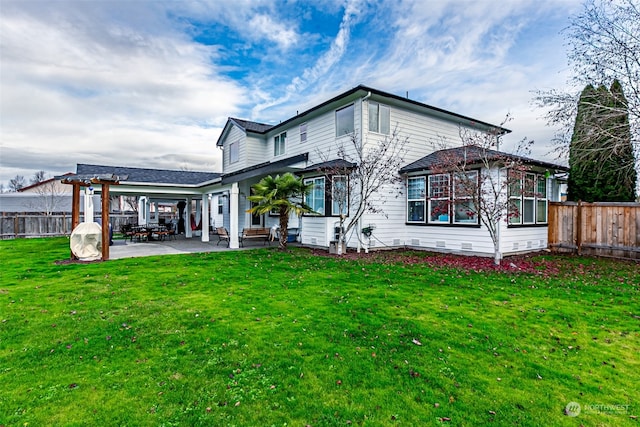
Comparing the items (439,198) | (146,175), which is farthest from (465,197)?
(146,175)

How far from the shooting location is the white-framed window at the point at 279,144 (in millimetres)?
16991

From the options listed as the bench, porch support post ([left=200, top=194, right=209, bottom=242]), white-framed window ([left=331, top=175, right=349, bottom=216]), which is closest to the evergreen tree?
white-framed window ([left=331, top=175, right=349, bottom=216])

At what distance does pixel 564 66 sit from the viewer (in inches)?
414

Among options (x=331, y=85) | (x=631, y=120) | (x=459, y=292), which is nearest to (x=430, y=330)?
(x=459, y=292)

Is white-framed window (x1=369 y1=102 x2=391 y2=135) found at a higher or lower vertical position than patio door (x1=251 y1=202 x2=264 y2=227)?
higher

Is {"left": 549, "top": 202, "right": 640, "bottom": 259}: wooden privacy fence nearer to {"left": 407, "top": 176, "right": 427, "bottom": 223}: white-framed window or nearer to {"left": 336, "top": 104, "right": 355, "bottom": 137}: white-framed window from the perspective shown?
{"left": 407, "top": 176, "right": 427, "bottom": 223}: white-framed window

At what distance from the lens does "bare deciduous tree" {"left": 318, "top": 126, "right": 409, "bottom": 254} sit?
38.1 feet

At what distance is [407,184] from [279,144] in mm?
7890

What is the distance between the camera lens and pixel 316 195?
1336 cm

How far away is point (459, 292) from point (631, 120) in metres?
8.78

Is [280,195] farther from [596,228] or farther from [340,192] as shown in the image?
[596,228]

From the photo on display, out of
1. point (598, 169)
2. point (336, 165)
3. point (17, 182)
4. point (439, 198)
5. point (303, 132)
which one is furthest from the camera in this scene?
point (17, 182)

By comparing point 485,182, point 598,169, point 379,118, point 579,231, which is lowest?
point 579,231

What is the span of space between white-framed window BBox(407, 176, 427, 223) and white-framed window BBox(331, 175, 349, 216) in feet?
9.08
